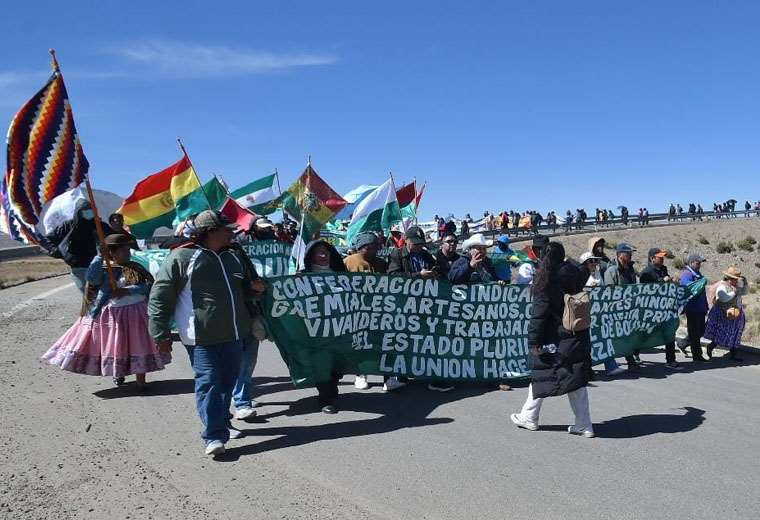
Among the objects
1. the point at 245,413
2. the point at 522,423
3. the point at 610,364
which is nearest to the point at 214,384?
the point at 245,413

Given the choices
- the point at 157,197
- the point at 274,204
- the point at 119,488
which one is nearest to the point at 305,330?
the point at 119,488

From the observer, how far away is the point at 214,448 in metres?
4.84

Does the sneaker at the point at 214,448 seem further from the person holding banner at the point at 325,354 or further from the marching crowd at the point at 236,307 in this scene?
the person holding banner at the point at 325,354

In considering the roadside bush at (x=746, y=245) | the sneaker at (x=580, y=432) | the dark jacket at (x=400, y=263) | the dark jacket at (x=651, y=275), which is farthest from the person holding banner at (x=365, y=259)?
the roadside bush at (x=746, y=245)

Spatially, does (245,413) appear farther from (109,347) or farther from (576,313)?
(576,313)

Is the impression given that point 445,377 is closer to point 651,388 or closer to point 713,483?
point 651,388

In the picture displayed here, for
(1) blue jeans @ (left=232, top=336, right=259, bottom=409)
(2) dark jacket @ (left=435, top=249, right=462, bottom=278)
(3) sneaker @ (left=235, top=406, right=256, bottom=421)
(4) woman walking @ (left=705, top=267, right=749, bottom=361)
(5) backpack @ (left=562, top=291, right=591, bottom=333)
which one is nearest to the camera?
(5) backpack @ (left=562, top=291, right=591, bottom=333)

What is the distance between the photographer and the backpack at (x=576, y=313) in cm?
527

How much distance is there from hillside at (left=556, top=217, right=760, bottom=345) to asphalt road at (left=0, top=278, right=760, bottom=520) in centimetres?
3179

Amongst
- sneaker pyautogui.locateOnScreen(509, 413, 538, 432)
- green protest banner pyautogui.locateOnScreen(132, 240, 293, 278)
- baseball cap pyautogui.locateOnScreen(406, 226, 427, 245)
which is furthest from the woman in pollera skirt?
green protest banner pyautogui.locateOnScreen(132, 240, 293, 278)

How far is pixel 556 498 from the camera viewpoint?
164 inches

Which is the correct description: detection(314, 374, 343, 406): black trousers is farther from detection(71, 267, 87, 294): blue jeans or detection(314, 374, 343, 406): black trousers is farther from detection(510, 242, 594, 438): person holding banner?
detection(71, 267, 87, 294): blue jeans

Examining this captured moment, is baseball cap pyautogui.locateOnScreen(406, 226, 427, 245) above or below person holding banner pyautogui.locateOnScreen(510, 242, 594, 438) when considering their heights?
above

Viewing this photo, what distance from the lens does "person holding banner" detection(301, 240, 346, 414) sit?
20.7 feet
